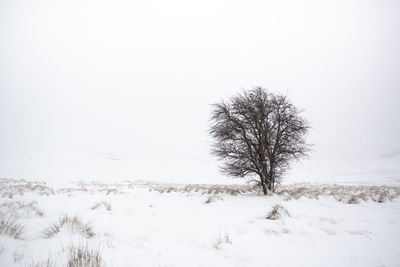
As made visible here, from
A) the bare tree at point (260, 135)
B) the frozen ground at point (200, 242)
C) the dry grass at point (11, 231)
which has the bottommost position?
the frozen ground at point (200, 242)

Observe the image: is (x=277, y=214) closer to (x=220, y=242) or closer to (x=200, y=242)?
(x=220, y=242)

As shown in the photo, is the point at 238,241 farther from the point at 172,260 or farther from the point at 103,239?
the point at 103,239

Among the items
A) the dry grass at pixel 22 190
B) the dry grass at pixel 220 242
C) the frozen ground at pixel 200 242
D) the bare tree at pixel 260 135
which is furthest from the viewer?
the bare tree at pixel 260 135

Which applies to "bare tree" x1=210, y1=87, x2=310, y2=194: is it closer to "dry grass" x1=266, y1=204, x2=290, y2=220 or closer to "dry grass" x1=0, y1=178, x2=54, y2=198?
"dry grass" x1=266, y1=204, x2=290, y2=220

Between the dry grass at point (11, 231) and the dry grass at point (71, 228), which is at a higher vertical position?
the dry grass at point (11, 231)

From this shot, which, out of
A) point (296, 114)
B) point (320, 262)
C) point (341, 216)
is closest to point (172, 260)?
point (320, 262)

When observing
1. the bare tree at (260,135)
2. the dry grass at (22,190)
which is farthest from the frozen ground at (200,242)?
the dry grass at (22,190)

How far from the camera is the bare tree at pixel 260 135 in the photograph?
9.29m

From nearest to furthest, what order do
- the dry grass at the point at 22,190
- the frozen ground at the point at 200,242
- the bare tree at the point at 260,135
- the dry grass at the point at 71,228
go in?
1. the frozen ground at the point at 200,242
2. the dry grass at the point at 71,228
3. the dry grass at the point at 22,190
4. the bare tree at the point at 260,135

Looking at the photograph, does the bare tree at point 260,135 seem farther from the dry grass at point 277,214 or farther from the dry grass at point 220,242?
the dry grass at point 220,242

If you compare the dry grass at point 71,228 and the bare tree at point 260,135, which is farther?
the bare tree at point 260,135

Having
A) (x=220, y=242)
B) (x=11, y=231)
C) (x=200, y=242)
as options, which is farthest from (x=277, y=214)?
(x=11, y=231)

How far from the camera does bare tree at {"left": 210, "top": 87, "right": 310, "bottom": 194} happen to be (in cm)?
929

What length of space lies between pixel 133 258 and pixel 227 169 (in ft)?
25.7
